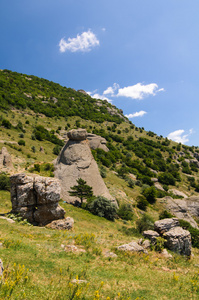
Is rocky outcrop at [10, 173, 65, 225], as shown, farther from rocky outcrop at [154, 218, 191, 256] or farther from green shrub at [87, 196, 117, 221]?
rocky outcrop at [154, 218, 191, 256]

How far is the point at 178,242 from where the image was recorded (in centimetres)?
1444

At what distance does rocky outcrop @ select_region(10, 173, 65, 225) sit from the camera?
15734 mm

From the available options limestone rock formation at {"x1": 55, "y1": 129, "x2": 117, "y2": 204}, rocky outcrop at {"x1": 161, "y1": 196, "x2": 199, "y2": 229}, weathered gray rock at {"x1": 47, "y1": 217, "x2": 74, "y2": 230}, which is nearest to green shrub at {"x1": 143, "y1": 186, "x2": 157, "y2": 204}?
rocky outcrop at {"x1": 161, "y1": 196, "x2": 199, "y2": 229}

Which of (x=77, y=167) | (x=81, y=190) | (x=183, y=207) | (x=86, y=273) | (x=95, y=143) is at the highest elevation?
(x=95, y=143)

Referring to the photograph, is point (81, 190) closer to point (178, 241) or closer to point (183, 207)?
point (178, 241)

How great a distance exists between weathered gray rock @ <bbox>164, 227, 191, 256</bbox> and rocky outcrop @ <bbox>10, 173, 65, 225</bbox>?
10446 mm

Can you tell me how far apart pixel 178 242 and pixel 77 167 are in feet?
62.7

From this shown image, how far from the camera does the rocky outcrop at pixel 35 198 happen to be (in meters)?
15.7

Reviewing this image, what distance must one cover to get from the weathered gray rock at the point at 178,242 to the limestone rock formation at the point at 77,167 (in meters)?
13.4

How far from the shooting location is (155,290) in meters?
7.28

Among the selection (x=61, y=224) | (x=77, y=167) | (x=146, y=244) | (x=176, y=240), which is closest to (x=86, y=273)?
(x=146, y=244)

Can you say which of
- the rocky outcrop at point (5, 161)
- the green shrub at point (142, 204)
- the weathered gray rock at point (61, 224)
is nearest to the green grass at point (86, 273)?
the weathered gray rock at point (61, 224)

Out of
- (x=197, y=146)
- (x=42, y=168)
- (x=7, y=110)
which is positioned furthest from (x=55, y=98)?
(x=197, y=146)

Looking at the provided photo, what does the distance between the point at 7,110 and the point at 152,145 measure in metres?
77.2
